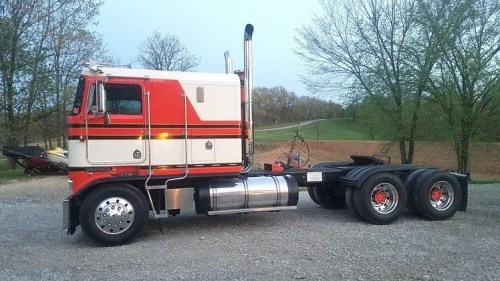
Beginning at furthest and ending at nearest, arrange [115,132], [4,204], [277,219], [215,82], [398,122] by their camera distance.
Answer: [398,122]
[4,204]
[277,219]
[215,82]
[115,132]

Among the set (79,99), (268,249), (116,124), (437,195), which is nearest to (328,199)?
(437,195)

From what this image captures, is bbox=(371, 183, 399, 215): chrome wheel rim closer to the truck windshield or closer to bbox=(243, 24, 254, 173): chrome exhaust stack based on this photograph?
bbox=(243, 24, 254, 173): chrome exhaust stack

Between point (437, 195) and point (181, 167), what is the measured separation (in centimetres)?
555

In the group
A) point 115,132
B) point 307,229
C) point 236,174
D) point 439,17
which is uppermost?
point 439,17

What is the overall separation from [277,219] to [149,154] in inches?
128

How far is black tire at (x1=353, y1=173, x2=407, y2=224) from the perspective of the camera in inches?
380

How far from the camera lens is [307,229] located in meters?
9.24

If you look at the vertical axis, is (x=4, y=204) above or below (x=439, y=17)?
below

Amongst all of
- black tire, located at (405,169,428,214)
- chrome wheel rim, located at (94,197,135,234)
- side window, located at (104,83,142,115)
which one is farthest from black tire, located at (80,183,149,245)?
black tire, located at (405,169,428,214)

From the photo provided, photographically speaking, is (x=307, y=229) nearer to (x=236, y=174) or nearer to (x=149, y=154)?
(x=236, y=174)

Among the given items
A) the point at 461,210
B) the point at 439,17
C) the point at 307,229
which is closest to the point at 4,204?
the point at 307,229

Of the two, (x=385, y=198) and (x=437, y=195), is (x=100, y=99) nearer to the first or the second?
(x=385, y=198)

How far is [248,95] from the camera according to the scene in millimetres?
9531

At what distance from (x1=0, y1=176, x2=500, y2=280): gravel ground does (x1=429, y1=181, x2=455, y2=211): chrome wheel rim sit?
435 mm
